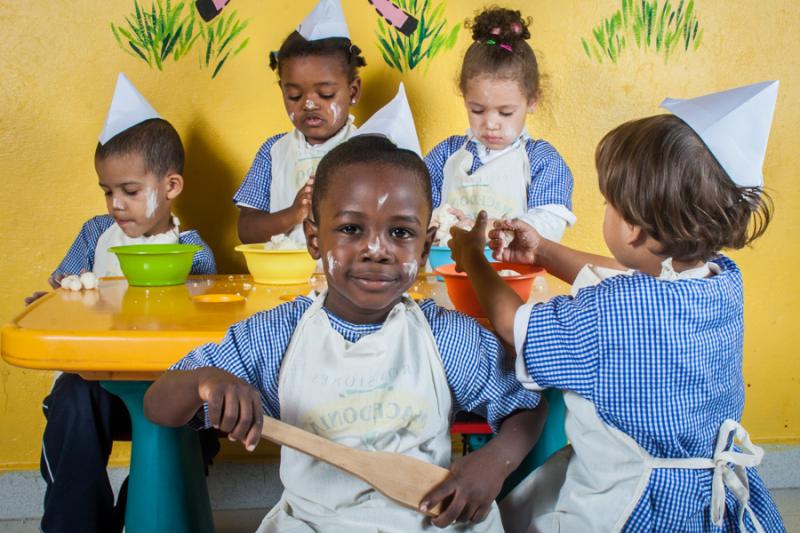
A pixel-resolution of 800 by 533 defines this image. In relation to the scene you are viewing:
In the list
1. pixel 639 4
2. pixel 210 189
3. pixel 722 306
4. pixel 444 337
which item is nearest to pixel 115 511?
pixel 444 337

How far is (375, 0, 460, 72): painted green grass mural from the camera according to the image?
246cm

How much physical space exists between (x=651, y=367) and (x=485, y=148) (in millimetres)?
1255

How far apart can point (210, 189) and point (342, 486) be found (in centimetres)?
165

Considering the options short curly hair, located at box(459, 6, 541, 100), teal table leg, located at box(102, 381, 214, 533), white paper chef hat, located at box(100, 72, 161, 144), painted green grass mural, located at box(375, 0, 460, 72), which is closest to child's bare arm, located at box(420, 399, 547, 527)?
teal table leg, located at box(102, 381, 214, 533)

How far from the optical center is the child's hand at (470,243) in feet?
4.34

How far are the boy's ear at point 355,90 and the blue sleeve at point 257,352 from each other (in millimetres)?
1255

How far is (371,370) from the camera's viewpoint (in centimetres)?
114

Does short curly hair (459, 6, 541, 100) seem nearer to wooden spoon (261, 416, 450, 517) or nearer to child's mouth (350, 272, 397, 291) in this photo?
child's mouth (350, 272, 397, 291)

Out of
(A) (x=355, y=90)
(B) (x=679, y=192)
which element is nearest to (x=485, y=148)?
(A) (x=355, y=90)

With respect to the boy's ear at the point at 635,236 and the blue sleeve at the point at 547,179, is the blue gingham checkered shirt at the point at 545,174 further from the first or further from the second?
the boy's ear at the point at 635,236

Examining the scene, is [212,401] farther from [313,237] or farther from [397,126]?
[397,126]

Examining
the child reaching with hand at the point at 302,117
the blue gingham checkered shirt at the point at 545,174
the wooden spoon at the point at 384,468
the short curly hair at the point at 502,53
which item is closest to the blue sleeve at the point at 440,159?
the blue gingham checkered shirt at the point at 545,174

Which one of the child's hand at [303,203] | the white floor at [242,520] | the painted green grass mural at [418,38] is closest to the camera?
the child's hand at [303,203]

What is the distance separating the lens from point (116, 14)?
2.40 metres
